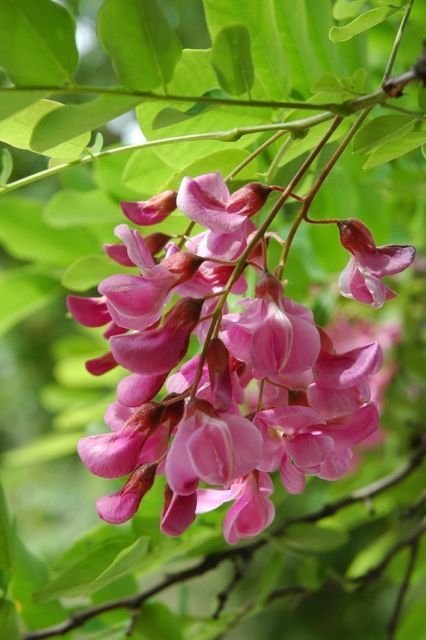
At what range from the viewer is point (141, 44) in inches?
16.8

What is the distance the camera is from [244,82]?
45 cm

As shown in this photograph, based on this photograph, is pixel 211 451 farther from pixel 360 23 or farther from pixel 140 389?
pixel 360 23

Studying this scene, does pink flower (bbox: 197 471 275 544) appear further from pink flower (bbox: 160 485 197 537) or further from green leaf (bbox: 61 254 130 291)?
green leaf (bbox: 61 254 130 291)

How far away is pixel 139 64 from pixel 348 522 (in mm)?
614

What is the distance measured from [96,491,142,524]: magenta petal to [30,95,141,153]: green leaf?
0.17 meters

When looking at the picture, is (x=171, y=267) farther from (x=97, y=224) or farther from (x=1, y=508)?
(x=97, y=224)

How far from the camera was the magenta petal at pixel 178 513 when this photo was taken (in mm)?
418

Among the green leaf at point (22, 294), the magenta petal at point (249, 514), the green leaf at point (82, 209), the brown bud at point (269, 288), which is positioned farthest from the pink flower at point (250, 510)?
the green leaf at point (22, 294)

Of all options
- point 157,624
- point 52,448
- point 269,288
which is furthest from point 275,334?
point 52,448

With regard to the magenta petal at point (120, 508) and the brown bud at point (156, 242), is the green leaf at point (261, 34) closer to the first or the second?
the brown bud at point (156, 242)

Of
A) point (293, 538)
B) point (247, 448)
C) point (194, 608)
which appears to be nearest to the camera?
point (247, 448)

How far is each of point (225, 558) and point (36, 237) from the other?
13.9 inches

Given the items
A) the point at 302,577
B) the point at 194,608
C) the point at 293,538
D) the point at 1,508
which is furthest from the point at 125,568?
the point at 194,608

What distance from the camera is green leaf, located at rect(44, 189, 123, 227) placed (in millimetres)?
736
